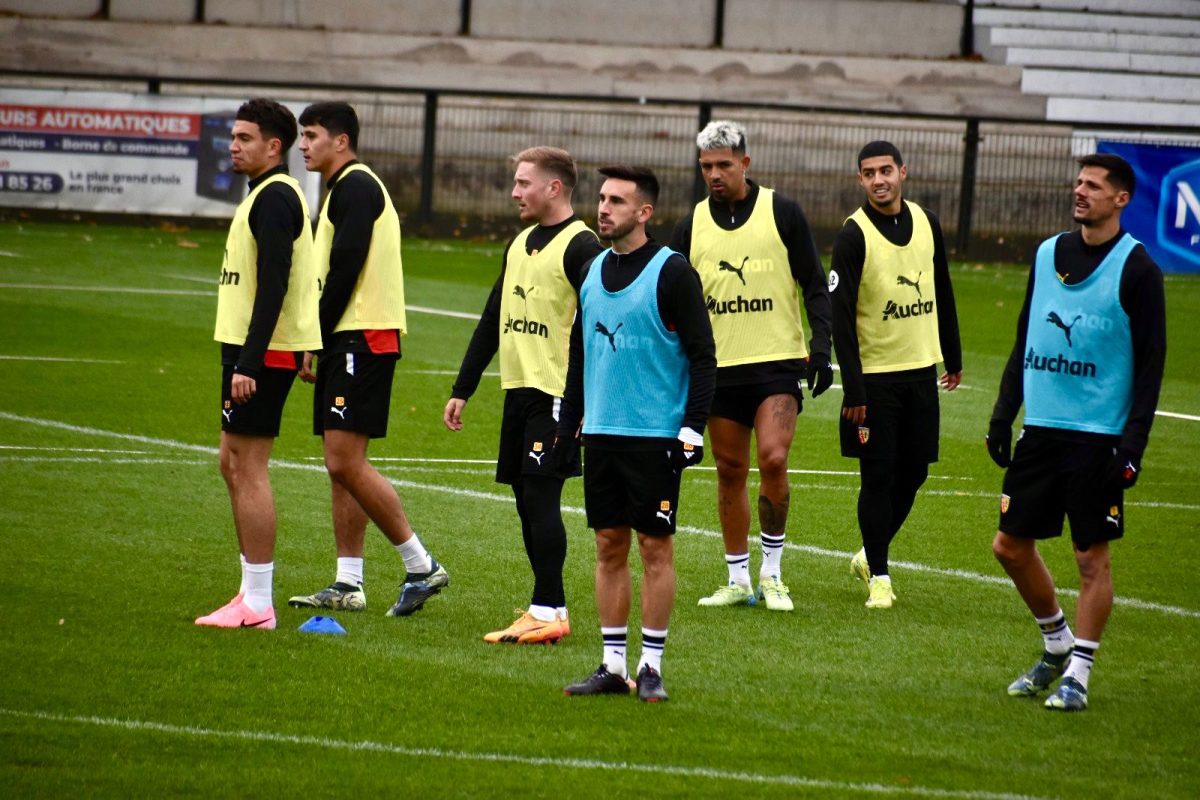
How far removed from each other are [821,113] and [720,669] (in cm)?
2310

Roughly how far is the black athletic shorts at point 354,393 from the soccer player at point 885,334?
7.20ft

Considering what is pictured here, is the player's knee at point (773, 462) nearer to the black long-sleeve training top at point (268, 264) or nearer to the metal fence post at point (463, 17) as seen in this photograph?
the black long-sleeve training top at point (268, 264)

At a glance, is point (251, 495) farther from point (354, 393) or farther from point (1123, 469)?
point (1123, 469)

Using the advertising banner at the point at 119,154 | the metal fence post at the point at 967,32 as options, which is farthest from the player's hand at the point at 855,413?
the metal fence post at the point at 967,32

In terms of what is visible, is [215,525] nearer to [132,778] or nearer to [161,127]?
[132,778]

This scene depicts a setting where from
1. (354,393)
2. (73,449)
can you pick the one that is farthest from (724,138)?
(73,449)

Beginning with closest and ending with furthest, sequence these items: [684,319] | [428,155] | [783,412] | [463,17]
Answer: [684,319] → [783,412] → [428,155] → [463,17]

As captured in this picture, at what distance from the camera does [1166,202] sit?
24.9 metres

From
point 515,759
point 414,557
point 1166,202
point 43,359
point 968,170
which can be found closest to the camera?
point 515,759

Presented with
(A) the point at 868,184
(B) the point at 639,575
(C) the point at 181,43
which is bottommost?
(B) the point at 639,575

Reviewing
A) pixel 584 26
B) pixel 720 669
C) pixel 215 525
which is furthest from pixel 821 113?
pixel 720 669

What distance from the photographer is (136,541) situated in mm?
9125

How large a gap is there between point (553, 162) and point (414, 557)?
189 centimetres

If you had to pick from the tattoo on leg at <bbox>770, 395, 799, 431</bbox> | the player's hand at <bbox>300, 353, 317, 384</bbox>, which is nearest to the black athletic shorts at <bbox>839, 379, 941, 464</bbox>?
the tattoo on leg at <bbox>770, 395, 799, 431</bbox>
